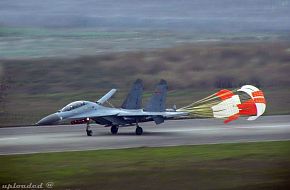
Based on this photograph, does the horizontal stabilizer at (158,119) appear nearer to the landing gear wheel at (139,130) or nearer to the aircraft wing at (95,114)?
the landing gear wheel at (139,130)

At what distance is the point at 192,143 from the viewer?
14.3m

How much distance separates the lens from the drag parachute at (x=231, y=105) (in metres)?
15.2

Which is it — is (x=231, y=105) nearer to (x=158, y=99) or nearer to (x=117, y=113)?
(x=158, y=99)

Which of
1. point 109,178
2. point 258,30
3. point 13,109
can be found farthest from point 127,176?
point 258,30

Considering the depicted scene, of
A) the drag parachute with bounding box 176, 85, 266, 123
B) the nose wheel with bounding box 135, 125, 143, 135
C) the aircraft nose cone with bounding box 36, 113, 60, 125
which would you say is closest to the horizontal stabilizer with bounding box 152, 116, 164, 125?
the nose wheel with bounding box 135, 125, 143, 135

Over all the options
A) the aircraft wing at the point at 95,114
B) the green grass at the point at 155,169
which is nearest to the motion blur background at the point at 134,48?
the green grass at the point at 155,169

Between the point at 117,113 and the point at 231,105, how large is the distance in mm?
3156

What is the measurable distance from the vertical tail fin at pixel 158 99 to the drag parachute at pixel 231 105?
57 cm

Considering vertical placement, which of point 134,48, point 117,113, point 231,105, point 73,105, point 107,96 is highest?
point 134,48

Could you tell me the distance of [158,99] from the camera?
1650 cm

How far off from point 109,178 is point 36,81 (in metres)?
3.22

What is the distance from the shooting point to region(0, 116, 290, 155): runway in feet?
44.1

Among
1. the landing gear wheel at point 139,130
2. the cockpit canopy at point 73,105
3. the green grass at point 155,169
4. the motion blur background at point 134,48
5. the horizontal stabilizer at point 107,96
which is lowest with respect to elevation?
the landing gear wheel at point 139,130

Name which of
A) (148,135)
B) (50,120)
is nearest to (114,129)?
(148,135)
